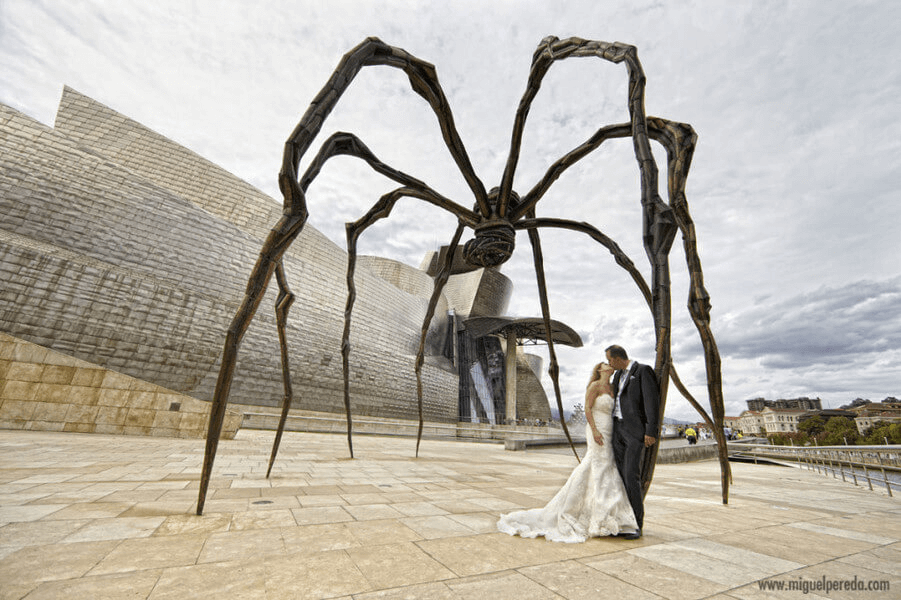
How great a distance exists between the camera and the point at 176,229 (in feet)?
49.9

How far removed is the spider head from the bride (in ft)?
6.12

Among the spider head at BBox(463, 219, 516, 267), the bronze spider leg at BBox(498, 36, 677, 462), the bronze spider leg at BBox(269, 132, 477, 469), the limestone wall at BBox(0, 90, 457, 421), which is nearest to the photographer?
the bronze spider leg at BBox(498, 36, 677, 462)

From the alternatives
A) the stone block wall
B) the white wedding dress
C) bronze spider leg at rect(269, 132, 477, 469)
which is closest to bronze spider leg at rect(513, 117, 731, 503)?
the white wedding dress

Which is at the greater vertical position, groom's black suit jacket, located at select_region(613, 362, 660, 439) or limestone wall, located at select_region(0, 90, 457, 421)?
limestone wall, located at select_region(0, 90, 457, 421)

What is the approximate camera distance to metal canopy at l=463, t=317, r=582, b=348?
32.1 m

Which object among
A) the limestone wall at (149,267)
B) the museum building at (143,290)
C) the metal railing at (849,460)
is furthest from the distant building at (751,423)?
the limestone wall at (149,267)

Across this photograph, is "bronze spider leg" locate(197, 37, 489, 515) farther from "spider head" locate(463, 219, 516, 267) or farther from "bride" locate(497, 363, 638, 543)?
"bride" locate(497, 363, 638, 543)

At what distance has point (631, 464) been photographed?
280 cm

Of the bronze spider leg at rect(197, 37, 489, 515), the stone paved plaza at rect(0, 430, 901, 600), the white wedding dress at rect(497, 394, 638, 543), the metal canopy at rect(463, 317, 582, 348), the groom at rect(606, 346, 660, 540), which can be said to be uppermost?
the metal canopy at rect(463, 317, 582, 348)

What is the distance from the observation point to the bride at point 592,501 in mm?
2662

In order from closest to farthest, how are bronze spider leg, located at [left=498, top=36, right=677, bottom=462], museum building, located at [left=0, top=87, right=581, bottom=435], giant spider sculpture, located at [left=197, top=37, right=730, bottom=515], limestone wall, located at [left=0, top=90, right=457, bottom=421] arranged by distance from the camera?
giant spider sculpture, located at [left=197, top=37, right=730, bottom=515] → bronze spider leg, located at [left=498, top=36, right=677, bottom=462] → museum building, located at [left=0, top=87, right=581, bottom=435] → limestone wall, located at [left=0, top=90, right=457, bottom=421]

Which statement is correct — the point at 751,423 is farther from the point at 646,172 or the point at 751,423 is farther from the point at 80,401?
the point at 80,401

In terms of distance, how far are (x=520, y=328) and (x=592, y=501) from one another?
3229 centimetres

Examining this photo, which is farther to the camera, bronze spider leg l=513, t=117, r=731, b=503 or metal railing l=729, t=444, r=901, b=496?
metal railing l=729, t=444, r=901, b=496
